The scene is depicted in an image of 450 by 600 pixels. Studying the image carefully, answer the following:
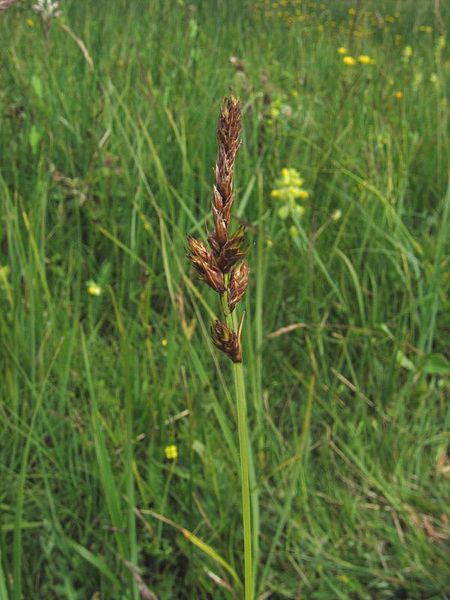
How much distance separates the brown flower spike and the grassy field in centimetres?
51

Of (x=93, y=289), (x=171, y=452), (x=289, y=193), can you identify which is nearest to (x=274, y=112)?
(x=289, y=193)

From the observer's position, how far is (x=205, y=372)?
131cm

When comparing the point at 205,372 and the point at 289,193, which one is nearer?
the point at 205,372

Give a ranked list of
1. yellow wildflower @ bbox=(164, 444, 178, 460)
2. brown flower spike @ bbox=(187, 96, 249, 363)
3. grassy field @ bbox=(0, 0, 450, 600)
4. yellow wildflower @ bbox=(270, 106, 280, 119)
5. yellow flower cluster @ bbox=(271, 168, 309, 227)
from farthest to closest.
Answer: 1. yellow wildflower @ bbox=(270, 106, 280, 119)
2. yellow flower cluster @ bbox=(271, 168, 309, 227)
3. yellow wildflower @ bbox=(164, 444, 178, 460)
4. grassy field @ bbox=(0, 0, 450, 600)
5. brown flower spike @ bbox=(187, 96, 249, 363)

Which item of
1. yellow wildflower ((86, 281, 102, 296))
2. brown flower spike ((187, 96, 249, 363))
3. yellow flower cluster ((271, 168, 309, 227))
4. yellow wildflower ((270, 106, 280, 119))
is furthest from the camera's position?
yellow wildflower ((270, 106, 280, 119))

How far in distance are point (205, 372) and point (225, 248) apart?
3.10 ft

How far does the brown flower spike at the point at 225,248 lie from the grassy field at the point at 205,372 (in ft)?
1.66

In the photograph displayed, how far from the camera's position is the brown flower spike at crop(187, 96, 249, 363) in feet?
1.21

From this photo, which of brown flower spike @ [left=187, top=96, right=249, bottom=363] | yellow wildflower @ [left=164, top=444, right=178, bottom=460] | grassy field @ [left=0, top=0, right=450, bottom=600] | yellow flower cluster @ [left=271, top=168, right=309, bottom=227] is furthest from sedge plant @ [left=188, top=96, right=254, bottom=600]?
yellow flower cluster @ [left=271, top=168, right=309, bottom=227]

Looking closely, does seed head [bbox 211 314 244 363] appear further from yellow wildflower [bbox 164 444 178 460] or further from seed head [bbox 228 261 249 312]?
yellow wildflower [bbox 164 444 178 460]

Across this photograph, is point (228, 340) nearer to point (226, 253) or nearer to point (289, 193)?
point (226, 253)

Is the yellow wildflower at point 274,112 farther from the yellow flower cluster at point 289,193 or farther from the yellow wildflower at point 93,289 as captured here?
the yellow wildflower at point 93,289

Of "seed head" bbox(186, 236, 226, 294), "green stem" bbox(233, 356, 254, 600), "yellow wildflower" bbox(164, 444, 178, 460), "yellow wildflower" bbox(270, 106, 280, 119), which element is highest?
"seed head" bbox(186, 236, 226, 294)

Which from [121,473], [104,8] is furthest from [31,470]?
[104,8]
